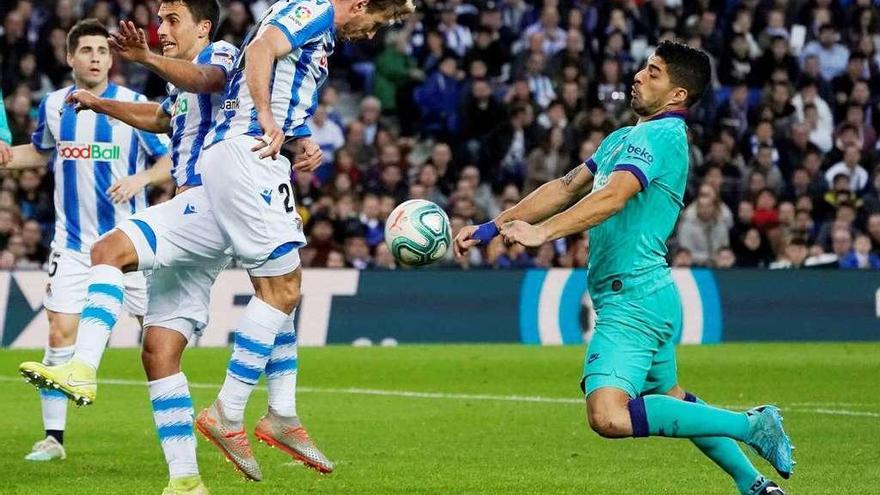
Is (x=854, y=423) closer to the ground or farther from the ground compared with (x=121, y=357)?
farther from the ground

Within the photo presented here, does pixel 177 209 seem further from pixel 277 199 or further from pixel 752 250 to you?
pixel 752 250

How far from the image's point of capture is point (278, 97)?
25.6 feet

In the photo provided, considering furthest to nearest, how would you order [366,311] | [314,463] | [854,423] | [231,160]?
[366,311]
[854,423]
[314,463]
[231,160]

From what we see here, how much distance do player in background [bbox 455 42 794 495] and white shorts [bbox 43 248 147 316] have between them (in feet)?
11.1

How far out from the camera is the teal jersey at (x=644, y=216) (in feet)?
23.8

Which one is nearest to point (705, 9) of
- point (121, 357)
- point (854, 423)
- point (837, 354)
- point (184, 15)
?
point (837, 354)

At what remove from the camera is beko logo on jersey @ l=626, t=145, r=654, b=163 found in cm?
716

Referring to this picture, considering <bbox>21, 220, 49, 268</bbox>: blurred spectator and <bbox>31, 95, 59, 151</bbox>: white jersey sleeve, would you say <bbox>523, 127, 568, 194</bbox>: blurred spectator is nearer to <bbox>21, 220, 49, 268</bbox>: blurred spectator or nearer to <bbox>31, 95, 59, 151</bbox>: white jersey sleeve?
<bbox>21, 220, 49, 268</bbox>: blurred spectator

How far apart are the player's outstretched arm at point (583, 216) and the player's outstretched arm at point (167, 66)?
1774mm

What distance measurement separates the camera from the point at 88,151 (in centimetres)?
1026

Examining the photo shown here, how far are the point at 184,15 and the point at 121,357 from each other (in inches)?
357

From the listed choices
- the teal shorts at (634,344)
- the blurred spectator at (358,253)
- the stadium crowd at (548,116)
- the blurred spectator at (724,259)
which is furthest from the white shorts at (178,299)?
the blurred spectator at (724,259)

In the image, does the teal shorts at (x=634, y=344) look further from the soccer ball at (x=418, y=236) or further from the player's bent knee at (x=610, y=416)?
the soccer ball at (x=418, y=236)

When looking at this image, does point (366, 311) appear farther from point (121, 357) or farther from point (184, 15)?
point (184, 15)
